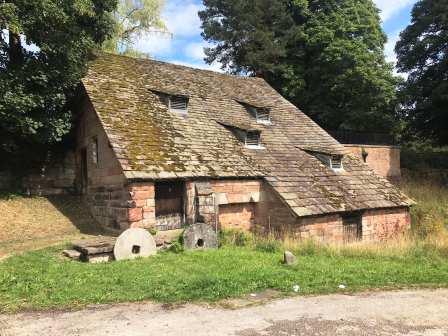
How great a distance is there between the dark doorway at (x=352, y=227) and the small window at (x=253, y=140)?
14.8ft

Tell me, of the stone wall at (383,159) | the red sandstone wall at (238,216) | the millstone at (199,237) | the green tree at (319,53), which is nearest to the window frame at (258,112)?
the red sandstone wall at (238,216)

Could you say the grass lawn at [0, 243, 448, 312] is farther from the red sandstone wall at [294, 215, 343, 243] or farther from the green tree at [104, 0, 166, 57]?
the green tree at [104, 0, 166, 57]

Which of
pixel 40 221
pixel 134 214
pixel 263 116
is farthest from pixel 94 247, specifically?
pixel 263 116

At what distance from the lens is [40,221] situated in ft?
46.2

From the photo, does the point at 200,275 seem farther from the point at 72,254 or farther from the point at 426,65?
the point at 426,65

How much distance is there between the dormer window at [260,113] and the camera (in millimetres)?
19641

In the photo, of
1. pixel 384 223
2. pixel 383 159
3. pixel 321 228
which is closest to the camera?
pixel 321 228

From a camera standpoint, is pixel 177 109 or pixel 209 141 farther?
pixel 177 109

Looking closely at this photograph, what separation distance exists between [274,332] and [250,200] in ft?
31.9

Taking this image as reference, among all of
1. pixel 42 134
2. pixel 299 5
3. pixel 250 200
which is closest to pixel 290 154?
pixel 250 200

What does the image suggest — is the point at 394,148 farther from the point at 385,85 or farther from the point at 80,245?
the point at 80,245

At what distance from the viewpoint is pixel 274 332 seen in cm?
595

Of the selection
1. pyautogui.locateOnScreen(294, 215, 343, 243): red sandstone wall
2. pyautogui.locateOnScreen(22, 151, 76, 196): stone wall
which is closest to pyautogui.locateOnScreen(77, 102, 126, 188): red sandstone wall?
pyautogui.locateOnScreen(22, 151, 76, 196): stone wall

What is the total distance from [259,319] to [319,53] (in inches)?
1085
